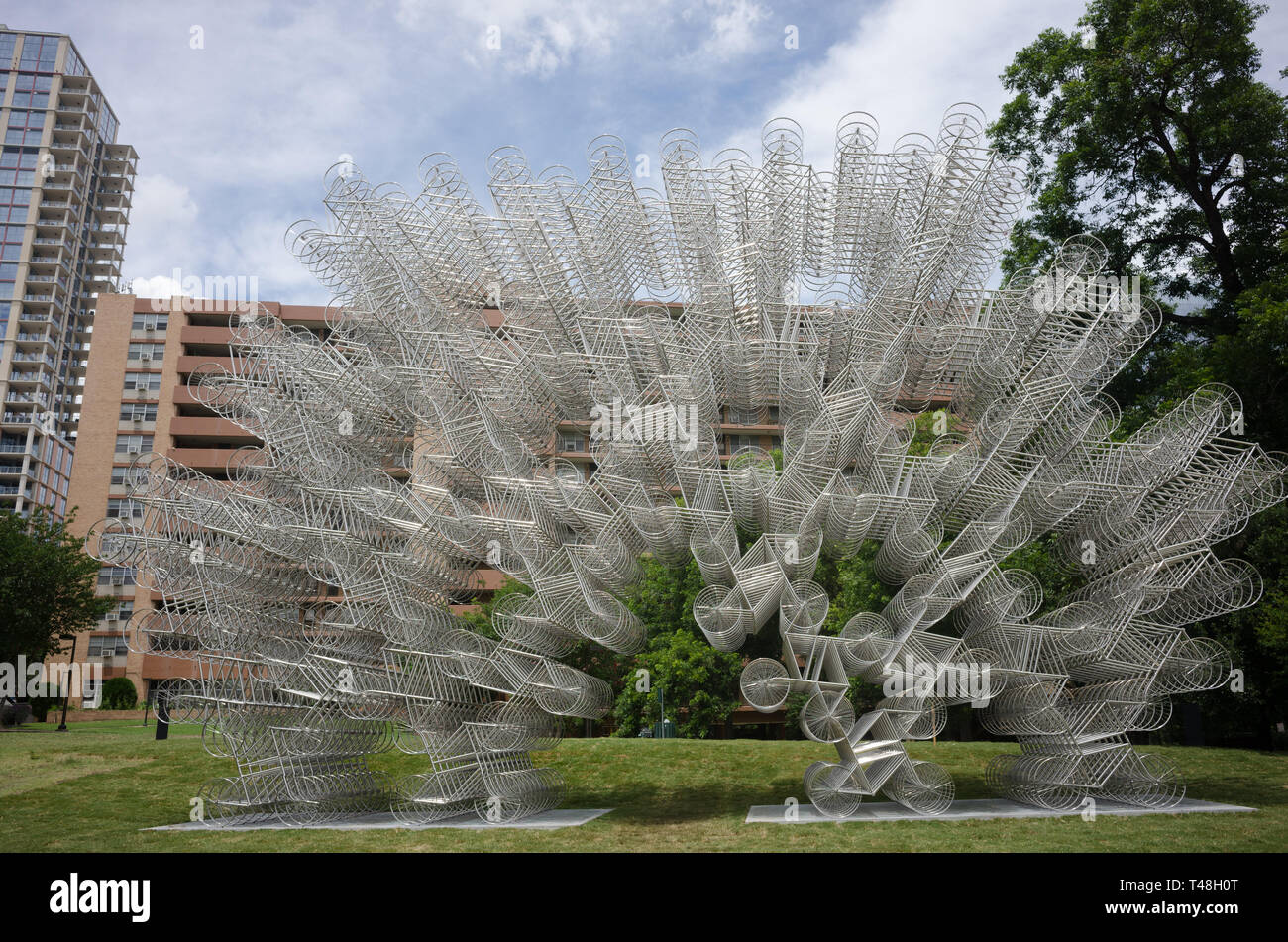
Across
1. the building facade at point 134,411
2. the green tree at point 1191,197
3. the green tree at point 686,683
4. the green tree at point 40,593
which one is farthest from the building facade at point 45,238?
the green tree at point 1191,197

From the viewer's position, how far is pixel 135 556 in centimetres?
1423

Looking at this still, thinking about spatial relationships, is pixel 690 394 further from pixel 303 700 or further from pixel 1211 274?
pixel 1211 274

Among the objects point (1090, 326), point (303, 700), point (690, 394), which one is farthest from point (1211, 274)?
point (303, 700)

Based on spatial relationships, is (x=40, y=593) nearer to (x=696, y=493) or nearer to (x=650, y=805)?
(x=650, y=805)

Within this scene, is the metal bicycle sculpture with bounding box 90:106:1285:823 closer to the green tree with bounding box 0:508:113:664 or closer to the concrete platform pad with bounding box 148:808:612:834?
the concrete platform pad with bounding box 148:808:612:834

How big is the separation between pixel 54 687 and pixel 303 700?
2768cm

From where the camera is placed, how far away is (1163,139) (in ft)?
71.8

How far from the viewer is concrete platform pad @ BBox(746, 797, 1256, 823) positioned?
1213cm

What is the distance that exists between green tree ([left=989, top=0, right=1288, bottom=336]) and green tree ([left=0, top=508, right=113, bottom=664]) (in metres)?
33.2

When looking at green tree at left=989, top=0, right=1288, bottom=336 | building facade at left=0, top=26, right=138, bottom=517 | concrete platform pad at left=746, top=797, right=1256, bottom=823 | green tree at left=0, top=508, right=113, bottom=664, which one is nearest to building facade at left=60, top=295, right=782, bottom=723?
green tree at left=0, top=508, right=113, bottom=664

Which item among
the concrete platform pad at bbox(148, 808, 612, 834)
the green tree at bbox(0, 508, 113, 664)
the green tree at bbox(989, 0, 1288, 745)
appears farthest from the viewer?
the green tree at bbox(0, 508, 113, 664)

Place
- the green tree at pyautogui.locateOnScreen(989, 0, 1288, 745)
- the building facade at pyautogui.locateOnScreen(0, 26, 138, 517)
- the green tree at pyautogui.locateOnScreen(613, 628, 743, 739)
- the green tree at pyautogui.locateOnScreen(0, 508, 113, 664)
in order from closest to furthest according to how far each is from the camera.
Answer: the green tree at pyautogui.locateOnScreen(989, 0, 1288, 745)
the green tree at pyautogui.locateOnScreen(613, 628, 743, 739)
the green tree at pyautogui.locateOnScreen(0, 508, 113, 664)
the building facade at pyautogui.locateOnScreen(0, 26, 138, 517)

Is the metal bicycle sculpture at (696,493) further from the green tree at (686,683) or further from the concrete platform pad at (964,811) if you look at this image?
the green tree at (686,683)

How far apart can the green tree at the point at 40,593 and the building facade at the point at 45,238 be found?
57.2m
